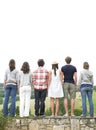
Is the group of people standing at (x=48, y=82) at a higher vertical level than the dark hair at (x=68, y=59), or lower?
lower

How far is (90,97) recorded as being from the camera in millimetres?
16906

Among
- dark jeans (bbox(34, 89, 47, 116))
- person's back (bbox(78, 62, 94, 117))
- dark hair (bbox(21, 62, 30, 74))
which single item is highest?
dark hair (bbox(21, 62, 30, 74))

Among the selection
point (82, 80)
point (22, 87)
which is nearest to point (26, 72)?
point (22, 87)

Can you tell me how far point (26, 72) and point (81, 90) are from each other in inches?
90.5

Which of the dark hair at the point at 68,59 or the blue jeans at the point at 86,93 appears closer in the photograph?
the dark hair at the point at 68,59

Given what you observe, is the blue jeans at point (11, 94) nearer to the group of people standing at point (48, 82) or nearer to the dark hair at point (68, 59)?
the group of people standing at point (48, 82)

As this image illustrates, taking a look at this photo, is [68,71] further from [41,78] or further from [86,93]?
[86,93]

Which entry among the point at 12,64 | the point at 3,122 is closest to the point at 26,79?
the point at 12,64

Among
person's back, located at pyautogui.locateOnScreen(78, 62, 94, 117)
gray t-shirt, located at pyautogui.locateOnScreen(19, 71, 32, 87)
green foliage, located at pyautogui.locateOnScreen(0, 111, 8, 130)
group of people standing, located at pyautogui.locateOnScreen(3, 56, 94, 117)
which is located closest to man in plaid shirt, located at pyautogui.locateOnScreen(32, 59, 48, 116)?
group of people standing, located at pyautogui.locateOnScreen(3, 56, 94, 117)

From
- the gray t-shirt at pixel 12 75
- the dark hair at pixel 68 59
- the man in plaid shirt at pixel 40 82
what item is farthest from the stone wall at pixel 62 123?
the dark hair at pixel 68 59

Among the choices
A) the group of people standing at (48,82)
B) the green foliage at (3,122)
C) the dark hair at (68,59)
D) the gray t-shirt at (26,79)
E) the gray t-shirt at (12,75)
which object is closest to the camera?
the dark hair at (68,59)

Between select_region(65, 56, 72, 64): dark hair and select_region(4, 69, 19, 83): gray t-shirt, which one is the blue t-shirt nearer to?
select_region(65, 56, 72, 64): dark hair

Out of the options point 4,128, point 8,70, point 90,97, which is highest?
point 8,70

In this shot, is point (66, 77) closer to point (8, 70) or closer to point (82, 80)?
point (82, 80)
